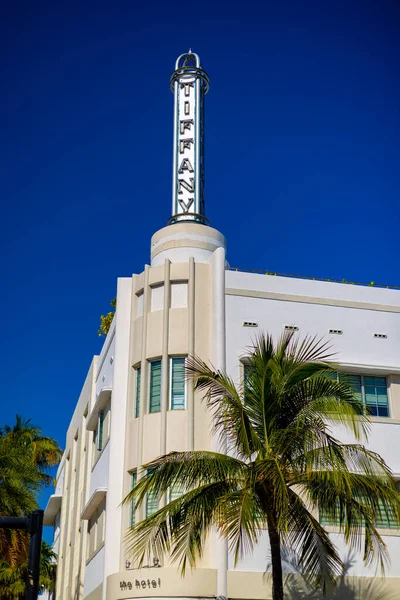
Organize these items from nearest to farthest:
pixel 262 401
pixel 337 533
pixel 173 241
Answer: pixel 262 401 < pixel 337 533 < pixel 173 241

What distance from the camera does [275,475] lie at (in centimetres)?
1873

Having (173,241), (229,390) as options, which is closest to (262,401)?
(229,390)

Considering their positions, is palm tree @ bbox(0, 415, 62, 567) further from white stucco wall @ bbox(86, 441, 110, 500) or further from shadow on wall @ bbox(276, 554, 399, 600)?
shadow on wall @ bbox(276, 554, 399, 600)

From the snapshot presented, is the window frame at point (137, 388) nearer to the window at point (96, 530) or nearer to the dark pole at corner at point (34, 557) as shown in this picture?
the window at point (96, 530)

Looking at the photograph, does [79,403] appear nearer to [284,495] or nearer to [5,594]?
[5,594]

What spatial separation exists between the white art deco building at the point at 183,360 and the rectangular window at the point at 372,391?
1.5 inches

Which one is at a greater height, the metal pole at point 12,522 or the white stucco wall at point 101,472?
the white stucco wall at point 101,472

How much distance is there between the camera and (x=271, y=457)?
19422 millimetres

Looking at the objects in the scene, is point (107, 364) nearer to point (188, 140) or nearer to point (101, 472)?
point (101, 472)

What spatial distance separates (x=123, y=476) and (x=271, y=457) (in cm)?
907

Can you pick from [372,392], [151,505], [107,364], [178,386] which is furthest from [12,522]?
[107,364]

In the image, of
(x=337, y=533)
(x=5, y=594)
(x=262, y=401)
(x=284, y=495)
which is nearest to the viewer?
(x=284, y=495)

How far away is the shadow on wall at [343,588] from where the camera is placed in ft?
82.2

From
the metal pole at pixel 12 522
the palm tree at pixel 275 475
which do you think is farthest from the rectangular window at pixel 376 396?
the metal pole at pixel 12 522
